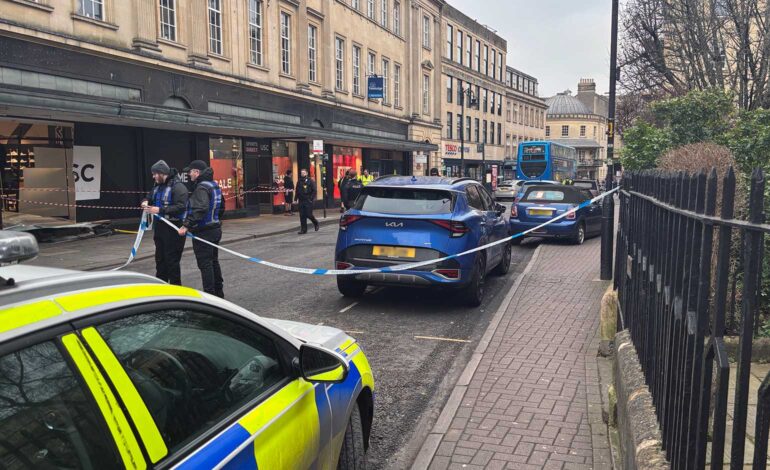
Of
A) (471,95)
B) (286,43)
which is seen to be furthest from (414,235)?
(471,95)

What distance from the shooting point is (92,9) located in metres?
17.2

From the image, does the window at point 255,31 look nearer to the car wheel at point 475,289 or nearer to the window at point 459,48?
the car wheel at point 475,289

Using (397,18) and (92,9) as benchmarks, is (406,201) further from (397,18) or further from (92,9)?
(397,18)

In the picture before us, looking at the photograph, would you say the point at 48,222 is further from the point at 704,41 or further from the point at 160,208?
the point at 704,41

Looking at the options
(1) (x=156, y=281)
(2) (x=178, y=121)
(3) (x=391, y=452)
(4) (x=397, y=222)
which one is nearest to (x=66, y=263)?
(2) (x=178, y=121)

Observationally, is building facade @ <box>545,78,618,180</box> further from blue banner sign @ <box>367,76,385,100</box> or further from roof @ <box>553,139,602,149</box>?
blue banner sign @ <box>367,76,385,100</box>

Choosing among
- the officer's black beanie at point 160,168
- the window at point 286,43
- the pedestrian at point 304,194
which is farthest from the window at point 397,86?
the officer's black beanie at point 160,168

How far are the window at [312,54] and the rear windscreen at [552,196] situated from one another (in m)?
16.8

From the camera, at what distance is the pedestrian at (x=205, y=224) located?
8.27 metres

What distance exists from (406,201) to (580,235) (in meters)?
8.32

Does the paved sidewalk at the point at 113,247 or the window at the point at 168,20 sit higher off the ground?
the window at the point at 168,20

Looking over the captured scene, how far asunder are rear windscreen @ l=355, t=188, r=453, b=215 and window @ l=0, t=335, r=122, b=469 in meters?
6.51

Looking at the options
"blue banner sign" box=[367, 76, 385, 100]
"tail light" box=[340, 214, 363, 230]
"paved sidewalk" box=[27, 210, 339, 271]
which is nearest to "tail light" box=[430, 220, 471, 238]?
"tail light" box=[340, 214, 363, 230]

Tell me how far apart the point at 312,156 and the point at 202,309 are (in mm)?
27673
